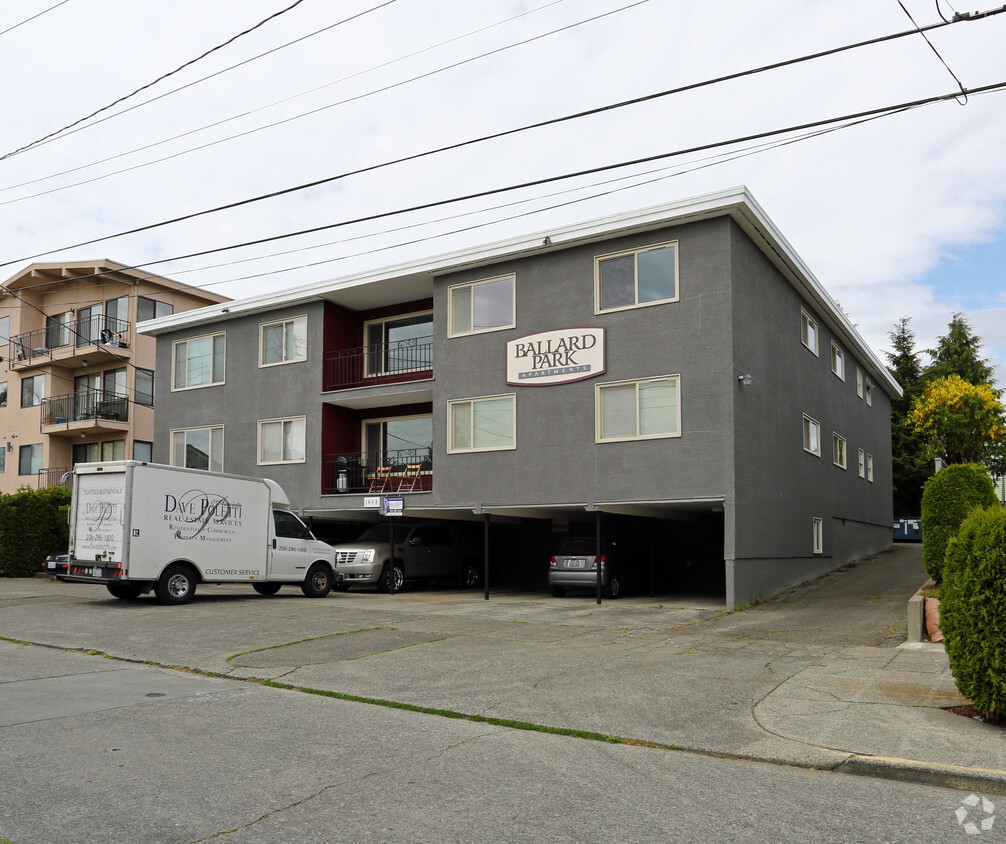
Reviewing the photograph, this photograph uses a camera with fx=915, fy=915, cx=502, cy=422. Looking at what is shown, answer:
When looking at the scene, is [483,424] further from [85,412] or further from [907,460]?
[907,460]

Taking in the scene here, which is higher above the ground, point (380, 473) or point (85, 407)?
point (85, 407)

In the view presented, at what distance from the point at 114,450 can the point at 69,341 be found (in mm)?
4852

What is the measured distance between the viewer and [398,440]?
24938mm

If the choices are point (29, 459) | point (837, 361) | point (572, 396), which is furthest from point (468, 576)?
point (29, 459)

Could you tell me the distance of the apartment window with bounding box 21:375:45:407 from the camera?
3691 cm

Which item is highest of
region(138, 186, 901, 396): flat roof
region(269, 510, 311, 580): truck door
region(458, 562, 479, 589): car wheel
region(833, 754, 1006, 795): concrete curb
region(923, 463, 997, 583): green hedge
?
region(138, 186, 901, 396): flat roof

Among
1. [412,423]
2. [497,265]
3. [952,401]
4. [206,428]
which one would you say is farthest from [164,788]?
[952,401]

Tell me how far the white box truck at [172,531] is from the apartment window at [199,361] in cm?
868

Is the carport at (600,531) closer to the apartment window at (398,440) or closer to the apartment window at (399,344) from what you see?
the apartment window at (398,440)

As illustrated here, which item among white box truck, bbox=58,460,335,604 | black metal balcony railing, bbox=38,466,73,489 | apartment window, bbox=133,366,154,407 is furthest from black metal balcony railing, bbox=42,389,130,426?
white box truck, bbox=58,460,335,604

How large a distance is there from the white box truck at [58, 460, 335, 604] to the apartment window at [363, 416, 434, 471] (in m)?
5.29

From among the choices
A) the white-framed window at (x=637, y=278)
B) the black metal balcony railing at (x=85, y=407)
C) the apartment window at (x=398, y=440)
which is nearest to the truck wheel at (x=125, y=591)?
the apartment window at (x=398, y=440)

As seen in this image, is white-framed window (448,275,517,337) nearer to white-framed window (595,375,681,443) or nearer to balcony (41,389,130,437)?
white-framed window (595,375,681,443)

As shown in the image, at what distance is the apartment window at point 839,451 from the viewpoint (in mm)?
25427
